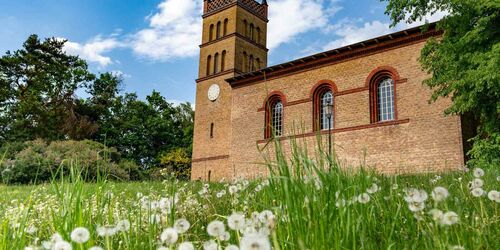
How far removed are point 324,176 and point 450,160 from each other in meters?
16.7

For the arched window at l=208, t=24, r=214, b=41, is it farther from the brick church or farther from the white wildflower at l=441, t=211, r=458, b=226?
the white wildflower at l=441, t=211, r=458, b=226

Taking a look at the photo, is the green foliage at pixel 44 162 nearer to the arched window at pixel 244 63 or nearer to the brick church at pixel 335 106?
the brick church at pixel 335 106

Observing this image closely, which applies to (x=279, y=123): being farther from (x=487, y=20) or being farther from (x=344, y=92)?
(x=487, y=20)

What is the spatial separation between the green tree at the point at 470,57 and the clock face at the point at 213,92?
17605 millimetres

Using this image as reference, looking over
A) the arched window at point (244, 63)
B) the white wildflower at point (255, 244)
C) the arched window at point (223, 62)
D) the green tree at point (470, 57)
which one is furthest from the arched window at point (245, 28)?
the white wildflower at point (255, 244)

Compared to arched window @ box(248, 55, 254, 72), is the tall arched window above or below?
below

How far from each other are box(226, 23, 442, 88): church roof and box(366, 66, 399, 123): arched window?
3.82ft

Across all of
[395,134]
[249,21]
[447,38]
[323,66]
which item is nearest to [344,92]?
[323,66]

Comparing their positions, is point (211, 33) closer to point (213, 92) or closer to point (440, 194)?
point (213, 92)

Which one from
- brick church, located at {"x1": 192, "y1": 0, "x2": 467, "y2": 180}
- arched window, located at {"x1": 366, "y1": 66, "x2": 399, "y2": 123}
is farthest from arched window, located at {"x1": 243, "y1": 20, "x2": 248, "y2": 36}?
arched window, located at {"x1": 366, "y1": 66, "x2": 399, "y2": 123}

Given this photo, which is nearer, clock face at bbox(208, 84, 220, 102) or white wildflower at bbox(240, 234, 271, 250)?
white wildflower at bbox(240, 234, 271, 250)

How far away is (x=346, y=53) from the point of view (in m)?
21.3

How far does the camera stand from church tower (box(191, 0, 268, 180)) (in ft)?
93.6

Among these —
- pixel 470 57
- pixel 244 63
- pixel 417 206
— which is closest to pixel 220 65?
pixel 244 63
